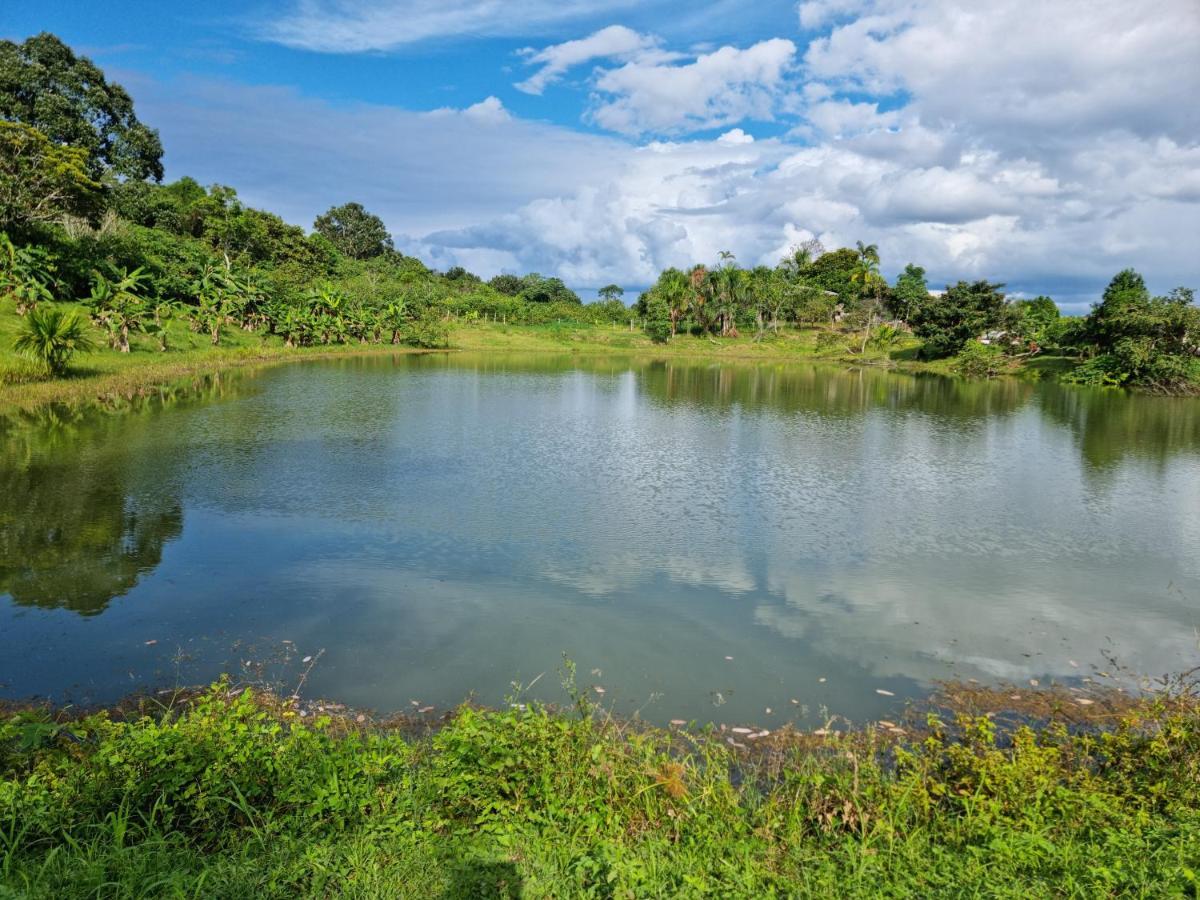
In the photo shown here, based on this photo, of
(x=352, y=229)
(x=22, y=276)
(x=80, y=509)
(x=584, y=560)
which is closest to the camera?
(x=584, y=560)

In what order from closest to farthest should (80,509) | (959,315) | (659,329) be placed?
(80,509), (959,315), (659,329)

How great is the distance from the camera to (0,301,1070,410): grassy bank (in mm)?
27844

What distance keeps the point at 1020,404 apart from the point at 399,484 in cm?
3296

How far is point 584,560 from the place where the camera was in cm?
1227

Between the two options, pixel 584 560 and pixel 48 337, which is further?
pixel 48 337

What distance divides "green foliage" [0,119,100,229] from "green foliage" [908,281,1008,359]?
59358 millimetres

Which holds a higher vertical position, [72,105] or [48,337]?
[72,105]

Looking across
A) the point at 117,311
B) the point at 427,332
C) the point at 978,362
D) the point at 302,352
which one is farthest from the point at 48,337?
the point at 978,362

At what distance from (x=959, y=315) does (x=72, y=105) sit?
71.3m

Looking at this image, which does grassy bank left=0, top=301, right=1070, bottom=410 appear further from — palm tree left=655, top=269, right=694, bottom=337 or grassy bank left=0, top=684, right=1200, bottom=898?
grassy bank left=0, top=684, right=1200, bottom=898

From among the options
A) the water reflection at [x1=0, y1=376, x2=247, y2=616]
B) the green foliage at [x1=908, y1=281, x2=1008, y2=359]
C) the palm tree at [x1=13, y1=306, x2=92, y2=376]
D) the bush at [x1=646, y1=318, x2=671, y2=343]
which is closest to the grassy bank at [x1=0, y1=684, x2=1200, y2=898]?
the water reflection at [x1=0, y1=376, x2=247, y2=616]

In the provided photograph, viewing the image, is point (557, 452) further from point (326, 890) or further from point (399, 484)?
point (326, 890)

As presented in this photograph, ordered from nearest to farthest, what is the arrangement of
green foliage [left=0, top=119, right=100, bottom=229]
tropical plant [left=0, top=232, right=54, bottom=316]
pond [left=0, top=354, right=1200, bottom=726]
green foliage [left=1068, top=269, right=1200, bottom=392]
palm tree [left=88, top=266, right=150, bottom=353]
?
1. pond [left=0, top=354, right=1200, bottom=726]
2. tropical plant [left=0, top=232, right=54, bottom=316]
3. palm tree [left=88, top=266, right=150, bottom=353]
4. green foliage [left=0, top=119, right=100, bottom=229]
5. green foliage [left=1068, top=269, right=1200, bottom=392]

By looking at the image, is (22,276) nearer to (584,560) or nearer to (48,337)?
(48,337)
